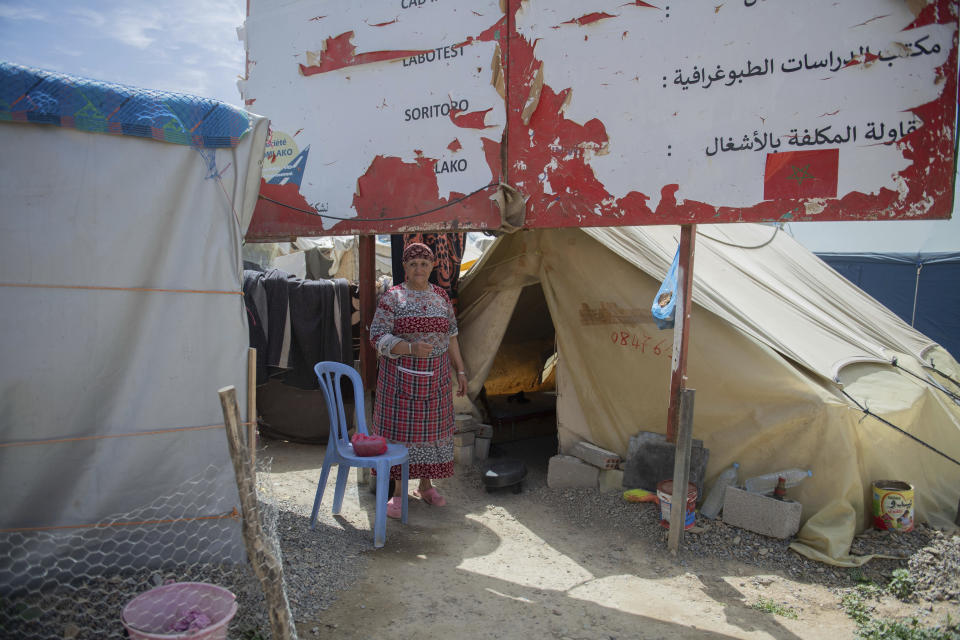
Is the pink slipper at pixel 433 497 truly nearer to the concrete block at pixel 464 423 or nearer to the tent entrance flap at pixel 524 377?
the concrete block at pixel 464 423

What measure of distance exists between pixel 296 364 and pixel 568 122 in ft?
9.82

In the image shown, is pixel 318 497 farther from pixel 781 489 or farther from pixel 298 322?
pixel 781 489

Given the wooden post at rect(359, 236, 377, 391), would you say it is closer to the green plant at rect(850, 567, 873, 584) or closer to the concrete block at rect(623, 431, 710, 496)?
the concrete block at rect(623, 431, 710, 496)

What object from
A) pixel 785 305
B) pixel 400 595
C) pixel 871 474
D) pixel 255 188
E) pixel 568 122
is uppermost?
pixel 568 122

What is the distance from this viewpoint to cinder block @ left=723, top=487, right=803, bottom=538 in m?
3.60

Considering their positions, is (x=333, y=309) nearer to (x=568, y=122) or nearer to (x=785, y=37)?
(x=568, y=122)

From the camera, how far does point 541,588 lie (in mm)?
3227

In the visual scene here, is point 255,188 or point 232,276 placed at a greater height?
point 255,188

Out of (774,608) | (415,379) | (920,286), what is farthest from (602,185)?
(920,286)

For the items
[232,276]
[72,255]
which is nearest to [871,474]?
[232,276]

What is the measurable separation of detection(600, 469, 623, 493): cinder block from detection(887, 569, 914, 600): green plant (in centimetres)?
153

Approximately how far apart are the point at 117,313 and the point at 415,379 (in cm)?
174

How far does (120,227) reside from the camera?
2.67 m

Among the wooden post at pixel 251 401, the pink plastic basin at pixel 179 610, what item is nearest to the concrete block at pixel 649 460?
the wooden post at pixel 251 401
